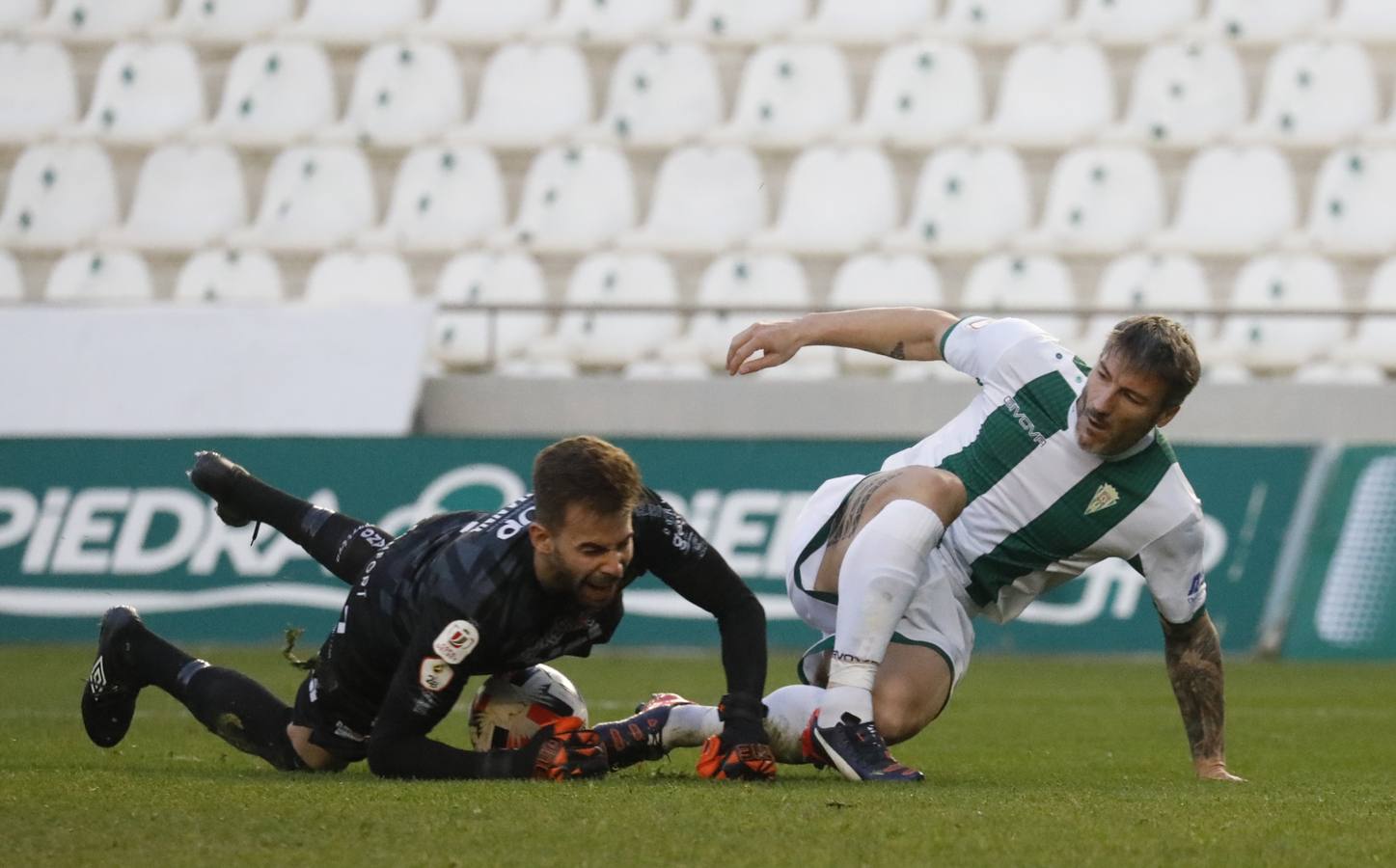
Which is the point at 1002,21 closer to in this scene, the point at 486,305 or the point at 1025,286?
the point at 1025,286

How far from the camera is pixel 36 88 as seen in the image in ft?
48.5

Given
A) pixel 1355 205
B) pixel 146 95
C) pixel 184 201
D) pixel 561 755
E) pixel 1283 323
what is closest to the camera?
pixel 561 755

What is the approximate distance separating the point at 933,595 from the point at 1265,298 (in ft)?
27.9

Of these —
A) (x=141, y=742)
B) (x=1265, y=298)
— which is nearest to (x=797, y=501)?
(x=1265, y=298)

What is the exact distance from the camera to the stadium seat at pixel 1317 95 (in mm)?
13641

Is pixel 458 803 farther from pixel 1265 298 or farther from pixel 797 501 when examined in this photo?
pixel 1265 298

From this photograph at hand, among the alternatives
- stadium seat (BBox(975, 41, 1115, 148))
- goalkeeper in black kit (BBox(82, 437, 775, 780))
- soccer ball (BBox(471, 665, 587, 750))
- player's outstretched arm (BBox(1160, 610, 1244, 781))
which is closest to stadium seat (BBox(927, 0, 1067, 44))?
stadium seat (BBox(975, 41, 1115, 148))

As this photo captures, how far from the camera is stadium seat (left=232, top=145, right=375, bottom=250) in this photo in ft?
45.8

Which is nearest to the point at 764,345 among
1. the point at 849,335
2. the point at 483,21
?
the point at 849,335

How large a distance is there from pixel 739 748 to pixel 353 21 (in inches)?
444

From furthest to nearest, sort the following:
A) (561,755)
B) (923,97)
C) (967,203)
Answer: (923,97) → (967,203) → (561,755)

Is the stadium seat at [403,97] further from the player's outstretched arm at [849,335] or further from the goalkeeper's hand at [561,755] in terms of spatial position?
the goalkeeper's hand at [561,755]

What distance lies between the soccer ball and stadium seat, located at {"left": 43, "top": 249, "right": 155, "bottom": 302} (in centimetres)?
946

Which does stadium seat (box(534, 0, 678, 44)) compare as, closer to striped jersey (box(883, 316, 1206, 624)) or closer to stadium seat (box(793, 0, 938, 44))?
stadium seat (box(793, 0, 938, 44))
